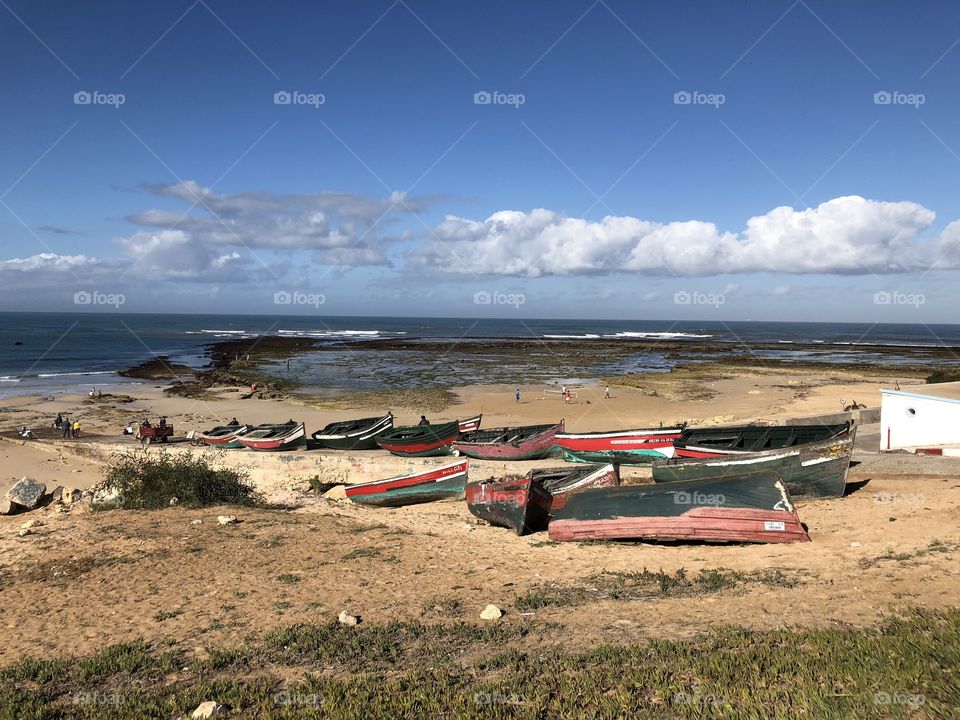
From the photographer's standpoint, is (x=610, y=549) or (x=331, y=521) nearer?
(x=610, y=549)

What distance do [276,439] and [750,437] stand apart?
16.1m

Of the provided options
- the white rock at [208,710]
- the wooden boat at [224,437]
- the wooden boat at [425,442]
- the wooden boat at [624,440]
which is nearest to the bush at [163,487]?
the wooden boat at [425,442]

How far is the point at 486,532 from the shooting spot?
12984mm

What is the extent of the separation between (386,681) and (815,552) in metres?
7.15

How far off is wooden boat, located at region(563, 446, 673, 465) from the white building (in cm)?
612

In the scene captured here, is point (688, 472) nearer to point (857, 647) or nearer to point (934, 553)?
point (934, 553)

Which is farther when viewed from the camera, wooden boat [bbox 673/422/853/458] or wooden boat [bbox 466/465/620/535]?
wooden boat [bbox 673/422/853/458]

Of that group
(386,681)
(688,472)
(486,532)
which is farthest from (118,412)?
(386,681)

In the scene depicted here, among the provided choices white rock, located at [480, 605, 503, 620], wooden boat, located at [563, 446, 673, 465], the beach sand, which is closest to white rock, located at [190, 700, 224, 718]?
the beach sand

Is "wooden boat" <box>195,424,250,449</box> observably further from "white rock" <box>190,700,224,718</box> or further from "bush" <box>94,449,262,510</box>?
"white rock" <box>190,700,224,718</box>

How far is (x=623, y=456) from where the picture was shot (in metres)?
18.8

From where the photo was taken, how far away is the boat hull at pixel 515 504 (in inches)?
495

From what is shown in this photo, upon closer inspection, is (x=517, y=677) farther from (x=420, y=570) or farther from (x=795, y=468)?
(x=795, y=468)

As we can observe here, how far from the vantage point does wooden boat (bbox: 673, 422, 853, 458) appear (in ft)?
Answer: 56.2
